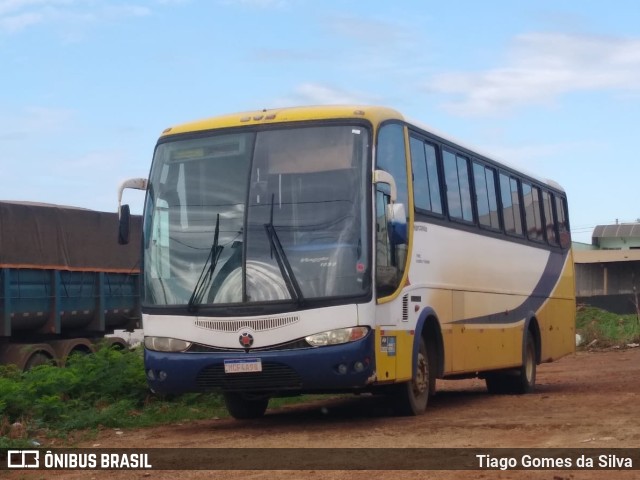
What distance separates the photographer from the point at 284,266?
11.9 metres

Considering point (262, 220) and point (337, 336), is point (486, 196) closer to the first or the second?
point (262, 220)

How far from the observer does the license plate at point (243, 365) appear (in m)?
11.9

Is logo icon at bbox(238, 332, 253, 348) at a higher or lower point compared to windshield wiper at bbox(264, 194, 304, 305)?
lower

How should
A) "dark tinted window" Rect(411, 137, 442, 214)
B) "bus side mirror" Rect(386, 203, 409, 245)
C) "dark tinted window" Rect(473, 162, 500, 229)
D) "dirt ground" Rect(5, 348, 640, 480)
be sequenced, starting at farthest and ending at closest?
"dark tinted window" Rect(473, 162, 500, 229) → "dark tinted window" Rect(411, 137, 442, 214) → "bus side mirror" Rect(386, 203, 409, 245) → "dirt ground" Rect(5, 348, 640, 480)

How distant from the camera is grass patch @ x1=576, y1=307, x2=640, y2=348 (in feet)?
114

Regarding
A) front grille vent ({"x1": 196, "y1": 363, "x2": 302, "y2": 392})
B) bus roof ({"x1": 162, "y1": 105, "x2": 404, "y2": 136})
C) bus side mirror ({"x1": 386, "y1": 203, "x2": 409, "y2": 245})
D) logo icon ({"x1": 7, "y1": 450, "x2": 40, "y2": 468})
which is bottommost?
logo icon ({"x1": 7, "y1": 450, "x2": 40, "y2": 468})

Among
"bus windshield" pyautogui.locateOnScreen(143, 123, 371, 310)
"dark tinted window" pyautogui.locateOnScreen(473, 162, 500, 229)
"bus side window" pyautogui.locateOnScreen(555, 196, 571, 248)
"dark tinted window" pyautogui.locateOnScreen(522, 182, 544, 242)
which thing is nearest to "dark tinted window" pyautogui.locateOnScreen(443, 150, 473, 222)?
"dark tinted window" pyautogui.locateOnScreen(473, 162, 500, 229)

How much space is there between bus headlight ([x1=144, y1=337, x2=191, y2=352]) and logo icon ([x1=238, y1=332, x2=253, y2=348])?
0.66m

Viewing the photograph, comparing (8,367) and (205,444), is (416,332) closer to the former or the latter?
(205,444)

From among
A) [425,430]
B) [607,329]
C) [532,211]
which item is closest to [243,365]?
[425,430]

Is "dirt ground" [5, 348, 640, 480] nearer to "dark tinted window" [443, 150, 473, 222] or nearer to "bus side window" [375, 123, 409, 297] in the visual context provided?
"bus side window" [375, 123, 409, 297]

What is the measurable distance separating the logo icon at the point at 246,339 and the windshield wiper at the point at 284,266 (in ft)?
2.01

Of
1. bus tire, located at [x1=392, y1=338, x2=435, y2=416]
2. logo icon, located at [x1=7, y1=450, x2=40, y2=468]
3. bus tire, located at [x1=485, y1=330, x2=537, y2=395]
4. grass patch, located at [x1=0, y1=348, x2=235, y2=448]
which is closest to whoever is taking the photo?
logo icon, located at [x1=7, y1=450, x2=40, y2=468]

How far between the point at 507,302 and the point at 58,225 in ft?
26.0
